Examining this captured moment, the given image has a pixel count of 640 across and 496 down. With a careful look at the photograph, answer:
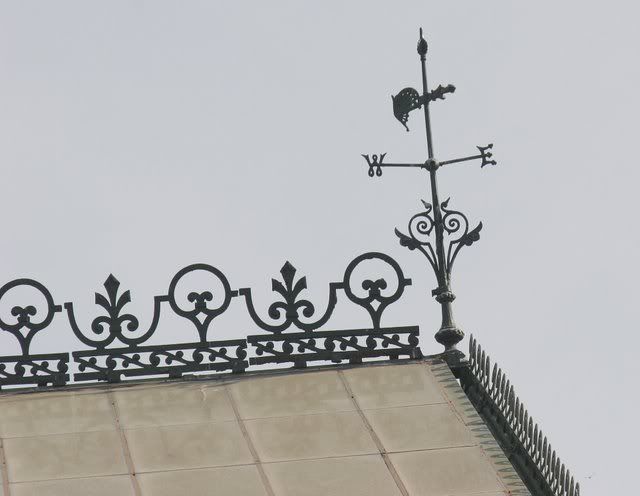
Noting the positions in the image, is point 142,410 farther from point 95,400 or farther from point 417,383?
point 417,383

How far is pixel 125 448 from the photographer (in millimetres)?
22281

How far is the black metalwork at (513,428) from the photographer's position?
2269cm

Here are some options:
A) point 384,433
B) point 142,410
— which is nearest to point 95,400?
point 142,410

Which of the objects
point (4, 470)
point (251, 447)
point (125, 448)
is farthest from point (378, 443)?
point (4, 470)

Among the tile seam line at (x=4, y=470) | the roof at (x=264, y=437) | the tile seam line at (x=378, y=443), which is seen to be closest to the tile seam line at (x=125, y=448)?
the roof at (x=264, y=437)

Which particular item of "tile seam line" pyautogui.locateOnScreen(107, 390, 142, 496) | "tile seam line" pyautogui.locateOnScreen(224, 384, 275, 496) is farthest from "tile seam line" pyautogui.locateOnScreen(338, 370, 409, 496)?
"tile seam line" pyautogui.locateOnScreen(107, 390, 142, 496)

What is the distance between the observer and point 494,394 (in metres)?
23.6

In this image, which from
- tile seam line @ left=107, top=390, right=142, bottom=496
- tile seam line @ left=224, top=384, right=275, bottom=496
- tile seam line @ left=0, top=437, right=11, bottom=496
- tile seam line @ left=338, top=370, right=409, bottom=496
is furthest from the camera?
Answer: tile seam line @ left=338, top=370, right=409, bottom=496

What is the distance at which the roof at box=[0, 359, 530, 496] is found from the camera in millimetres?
21844

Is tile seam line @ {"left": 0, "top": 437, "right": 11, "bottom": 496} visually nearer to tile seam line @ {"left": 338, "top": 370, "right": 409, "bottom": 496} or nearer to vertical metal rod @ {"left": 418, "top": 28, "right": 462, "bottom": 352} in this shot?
tile seam line @ {"left": 338, "top": 370, "right": 409, "bottom": 496}

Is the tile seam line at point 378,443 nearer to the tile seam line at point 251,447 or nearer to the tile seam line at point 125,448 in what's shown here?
the tile seam line at point 251,447

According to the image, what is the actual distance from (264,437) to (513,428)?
7.24 feet

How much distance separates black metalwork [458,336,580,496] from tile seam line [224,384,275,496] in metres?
2.12

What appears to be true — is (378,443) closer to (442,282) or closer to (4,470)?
(442,282)
